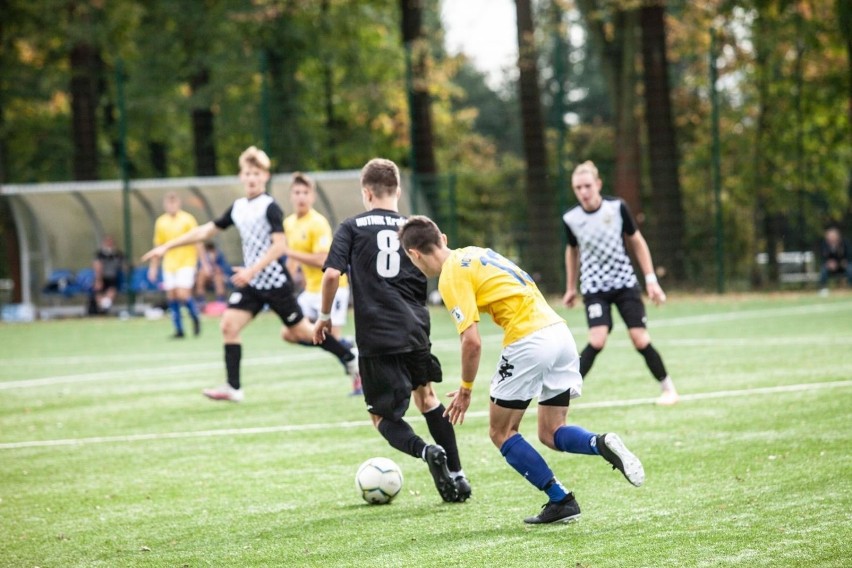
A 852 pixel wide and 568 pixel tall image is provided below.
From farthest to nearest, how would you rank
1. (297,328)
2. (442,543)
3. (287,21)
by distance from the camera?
(287,21) → (297,328) → (442,543)

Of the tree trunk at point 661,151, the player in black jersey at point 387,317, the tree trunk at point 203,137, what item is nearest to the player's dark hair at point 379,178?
the player in black jersey at point 387,317

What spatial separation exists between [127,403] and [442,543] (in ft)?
22.1

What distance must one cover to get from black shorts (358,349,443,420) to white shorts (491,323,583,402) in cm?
90

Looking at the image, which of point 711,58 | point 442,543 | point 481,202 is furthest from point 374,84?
point 442,543

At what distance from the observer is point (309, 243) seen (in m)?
12.3

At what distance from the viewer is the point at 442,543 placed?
552 centimetres

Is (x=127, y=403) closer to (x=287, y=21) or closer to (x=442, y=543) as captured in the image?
(x=442, y=543)

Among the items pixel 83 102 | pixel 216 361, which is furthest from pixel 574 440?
pixel 83 102

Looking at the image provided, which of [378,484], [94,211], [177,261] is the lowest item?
[378,484]

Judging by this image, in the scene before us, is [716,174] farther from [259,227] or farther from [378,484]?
[378,484]

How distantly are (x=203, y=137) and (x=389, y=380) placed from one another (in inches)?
979

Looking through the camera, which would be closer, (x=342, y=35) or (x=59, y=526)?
(x=59, y=526)

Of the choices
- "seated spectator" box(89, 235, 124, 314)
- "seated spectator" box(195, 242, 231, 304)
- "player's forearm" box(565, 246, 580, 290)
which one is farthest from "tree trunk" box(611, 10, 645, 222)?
"player's forearm" box(565, 246, 580, 290)

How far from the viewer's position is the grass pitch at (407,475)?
543cm
